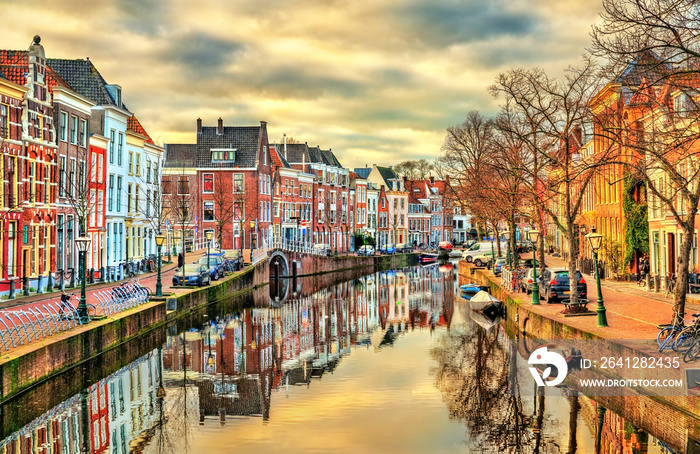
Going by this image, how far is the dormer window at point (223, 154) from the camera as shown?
81.8 meters

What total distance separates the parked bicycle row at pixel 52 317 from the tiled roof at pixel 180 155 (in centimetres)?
4357

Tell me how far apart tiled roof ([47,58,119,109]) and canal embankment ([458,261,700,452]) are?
31436 millimetres

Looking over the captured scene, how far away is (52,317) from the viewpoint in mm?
27234

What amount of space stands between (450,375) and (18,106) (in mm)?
25903

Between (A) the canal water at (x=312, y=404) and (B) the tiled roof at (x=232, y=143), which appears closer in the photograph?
(A) the canal water at (x=312, y=404)

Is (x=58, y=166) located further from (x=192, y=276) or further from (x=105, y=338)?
(x=105, y=338)

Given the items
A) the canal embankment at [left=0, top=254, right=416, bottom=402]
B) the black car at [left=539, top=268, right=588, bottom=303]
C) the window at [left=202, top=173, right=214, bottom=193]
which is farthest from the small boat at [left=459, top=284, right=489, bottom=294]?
the window at [left=202, top=173, right=214, bottom=193]

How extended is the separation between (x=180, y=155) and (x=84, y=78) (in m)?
28.3

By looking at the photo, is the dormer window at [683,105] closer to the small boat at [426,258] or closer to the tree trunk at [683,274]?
the tree trunk at [683,274]

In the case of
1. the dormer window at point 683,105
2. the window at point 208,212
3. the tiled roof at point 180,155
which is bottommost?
the window at point 208,212

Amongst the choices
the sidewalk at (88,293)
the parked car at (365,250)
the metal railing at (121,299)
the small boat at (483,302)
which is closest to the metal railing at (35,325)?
the metal railing at (121,299)

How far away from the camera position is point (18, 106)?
3866cm

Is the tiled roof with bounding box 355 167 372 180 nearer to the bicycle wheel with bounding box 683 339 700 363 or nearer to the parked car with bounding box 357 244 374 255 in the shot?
the parked car with bounding box 357 244 374 255

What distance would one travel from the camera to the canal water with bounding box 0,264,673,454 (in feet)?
61.7
